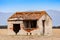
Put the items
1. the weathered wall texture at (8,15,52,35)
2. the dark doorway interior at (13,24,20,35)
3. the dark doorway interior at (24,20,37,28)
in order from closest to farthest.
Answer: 1. the weathered wall texture at (8,15,52,35)
2. the dark doorway interior at (24,20,37,28)
3. the dark doorway interior at (13,24,20,35)

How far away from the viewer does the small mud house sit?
39.9 meters

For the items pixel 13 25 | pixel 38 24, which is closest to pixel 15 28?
pixel 13 25

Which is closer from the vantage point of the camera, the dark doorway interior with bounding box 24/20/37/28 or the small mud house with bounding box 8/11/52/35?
the small mud house with bounding box 8/11/52/35

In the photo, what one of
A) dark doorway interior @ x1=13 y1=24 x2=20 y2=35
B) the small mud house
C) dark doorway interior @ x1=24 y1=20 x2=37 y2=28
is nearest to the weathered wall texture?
the small mud house

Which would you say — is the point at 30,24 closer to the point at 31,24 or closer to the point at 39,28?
the point at 31,24

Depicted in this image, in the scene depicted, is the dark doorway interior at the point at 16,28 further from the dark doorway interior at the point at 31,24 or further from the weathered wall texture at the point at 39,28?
the dark doorway interior at the point at 31,24

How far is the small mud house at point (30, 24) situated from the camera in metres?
39.9

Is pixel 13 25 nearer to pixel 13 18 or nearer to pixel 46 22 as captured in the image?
pixel 13 18

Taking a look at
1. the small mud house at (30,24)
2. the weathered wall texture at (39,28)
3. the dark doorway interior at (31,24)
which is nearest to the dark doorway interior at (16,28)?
the small mud house at (30,24)

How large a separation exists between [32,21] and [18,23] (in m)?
1.92

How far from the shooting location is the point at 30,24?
132ft

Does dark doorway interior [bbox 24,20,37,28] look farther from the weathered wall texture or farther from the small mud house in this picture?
the weathered wall texture

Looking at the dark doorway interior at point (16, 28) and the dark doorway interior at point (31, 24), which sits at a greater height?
the dark doorway interior at point (31, 24)

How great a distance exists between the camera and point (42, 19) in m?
40.5
